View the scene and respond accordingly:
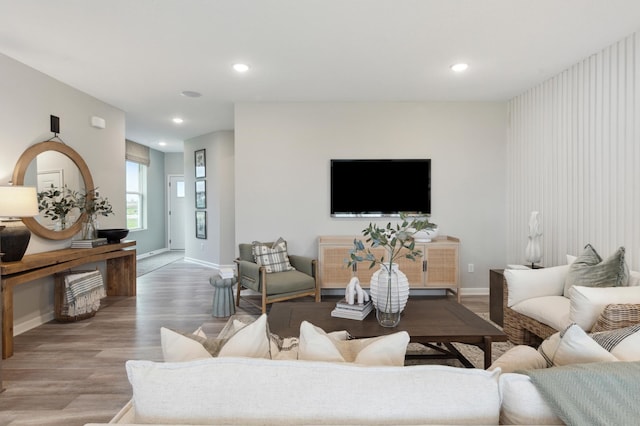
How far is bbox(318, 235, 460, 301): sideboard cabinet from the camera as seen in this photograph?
13.7 feet

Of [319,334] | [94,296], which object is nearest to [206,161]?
[94,296]

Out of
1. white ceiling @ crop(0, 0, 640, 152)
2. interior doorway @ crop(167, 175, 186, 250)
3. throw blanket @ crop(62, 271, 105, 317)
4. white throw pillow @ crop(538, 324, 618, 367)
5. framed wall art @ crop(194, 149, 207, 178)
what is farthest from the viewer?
interior doorway @ crop(167, 175, 186, 250)

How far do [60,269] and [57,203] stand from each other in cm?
86

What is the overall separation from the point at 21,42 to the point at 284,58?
222cm

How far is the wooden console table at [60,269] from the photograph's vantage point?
2756mm

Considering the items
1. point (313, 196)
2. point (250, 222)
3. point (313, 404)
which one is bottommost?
point (313, 404)

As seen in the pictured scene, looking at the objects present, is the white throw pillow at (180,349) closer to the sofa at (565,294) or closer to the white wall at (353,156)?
the sofa at (565,294)

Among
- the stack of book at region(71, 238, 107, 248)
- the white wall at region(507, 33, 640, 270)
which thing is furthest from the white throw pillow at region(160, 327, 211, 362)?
the stack of book at region(71, 238, 107, 248)

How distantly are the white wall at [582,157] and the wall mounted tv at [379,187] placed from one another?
3.84 feet

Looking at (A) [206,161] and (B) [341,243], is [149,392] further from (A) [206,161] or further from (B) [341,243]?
(A) [206,161]

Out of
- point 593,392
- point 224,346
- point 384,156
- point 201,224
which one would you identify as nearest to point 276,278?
point 384,156

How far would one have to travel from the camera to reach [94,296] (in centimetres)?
381

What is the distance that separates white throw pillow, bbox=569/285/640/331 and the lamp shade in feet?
14.3

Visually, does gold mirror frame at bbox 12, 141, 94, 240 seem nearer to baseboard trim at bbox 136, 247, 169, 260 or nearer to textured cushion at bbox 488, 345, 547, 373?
baseboard trim at bbox 136, 247, 169, 260
